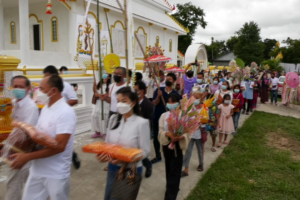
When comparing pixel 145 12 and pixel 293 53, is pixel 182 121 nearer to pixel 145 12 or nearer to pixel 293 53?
pixel 145 12

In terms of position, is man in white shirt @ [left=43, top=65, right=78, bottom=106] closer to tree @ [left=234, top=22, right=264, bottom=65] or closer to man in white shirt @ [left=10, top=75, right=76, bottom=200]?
man in white shirt @ [left=10, top=75, right=76, bottom=200]

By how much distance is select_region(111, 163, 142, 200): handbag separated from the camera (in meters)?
2.43

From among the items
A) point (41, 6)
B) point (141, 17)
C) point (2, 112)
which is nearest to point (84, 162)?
point (2, 112)

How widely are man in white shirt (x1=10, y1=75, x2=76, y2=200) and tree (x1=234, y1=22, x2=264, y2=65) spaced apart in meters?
34.9

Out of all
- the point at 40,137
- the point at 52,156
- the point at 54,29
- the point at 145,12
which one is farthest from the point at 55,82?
the point at 145,12

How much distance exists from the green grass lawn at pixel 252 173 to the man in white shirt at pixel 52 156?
2.24 metres

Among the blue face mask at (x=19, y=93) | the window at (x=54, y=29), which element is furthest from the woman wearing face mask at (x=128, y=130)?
the window at (x=54, y=29)

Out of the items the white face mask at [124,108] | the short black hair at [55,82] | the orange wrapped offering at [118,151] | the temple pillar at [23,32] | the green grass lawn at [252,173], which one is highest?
the temple pillar at [23,32]

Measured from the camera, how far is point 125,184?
246 centimetres

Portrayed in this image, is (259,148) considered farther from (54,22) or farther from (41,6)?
(41,6)

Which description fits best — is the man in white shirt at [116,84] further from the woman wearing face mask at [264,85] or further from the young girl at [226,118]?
the woman wearing face mask at [264,85]

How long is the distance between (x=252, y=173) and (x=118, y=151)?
3.49 meters

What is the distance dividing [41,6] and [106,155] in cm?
1253

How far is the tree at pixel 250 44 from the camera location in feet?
110
